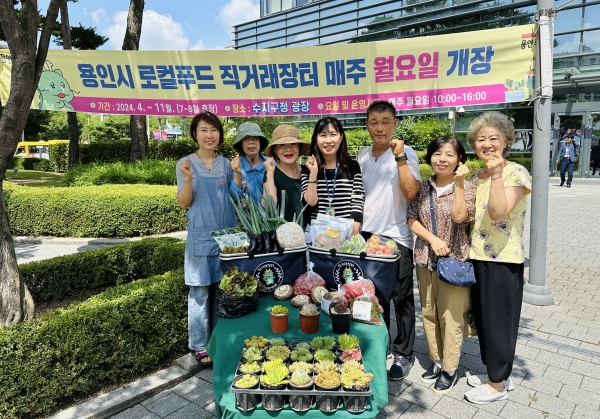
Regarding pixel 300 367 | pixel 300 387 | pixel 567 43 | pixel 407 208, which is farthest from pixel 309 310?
pixel 567 43

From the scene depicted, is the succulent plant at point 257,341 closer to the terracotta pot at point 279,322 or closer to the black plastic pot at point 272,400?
the terracotta pot at point 279,322

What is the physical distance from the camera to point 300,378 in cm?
178

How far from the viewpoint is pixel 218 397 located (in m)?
1.94

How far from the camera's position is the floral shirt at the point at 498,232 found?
8.57ft

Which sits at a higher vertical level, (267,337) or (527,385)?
(267,337)

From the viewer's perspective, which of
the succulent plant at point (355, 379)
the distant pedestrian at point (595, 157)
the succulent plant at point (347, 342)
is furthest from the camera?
the distant pedestrian at point (595, 157)

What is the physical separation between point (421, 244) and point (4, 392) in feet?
9.58

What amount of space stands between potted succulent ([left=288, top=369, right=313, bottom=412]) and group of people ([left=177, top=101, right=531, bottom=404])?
106 centimetres

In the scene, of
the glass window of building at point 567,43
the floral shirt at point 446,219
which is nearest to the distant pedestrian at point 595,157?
the glass window of building at point 567,43

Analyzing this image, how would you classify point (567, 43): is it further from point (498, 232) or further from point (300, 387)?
point (300, 387)

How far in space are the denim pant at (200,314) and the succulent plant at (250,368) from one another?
53.1 inches

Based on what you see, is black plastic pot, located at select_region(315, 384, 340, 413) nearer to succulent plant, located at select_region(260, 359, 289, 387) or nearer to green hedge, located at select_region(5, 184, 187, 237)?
succulent plant, located at select_region(260, 359, 289, 387)

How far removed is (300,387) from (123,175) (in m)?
9.67

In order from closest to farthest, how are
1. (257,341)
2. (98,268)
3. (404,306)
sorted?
(257,341) < (404,306) < (98,268)
